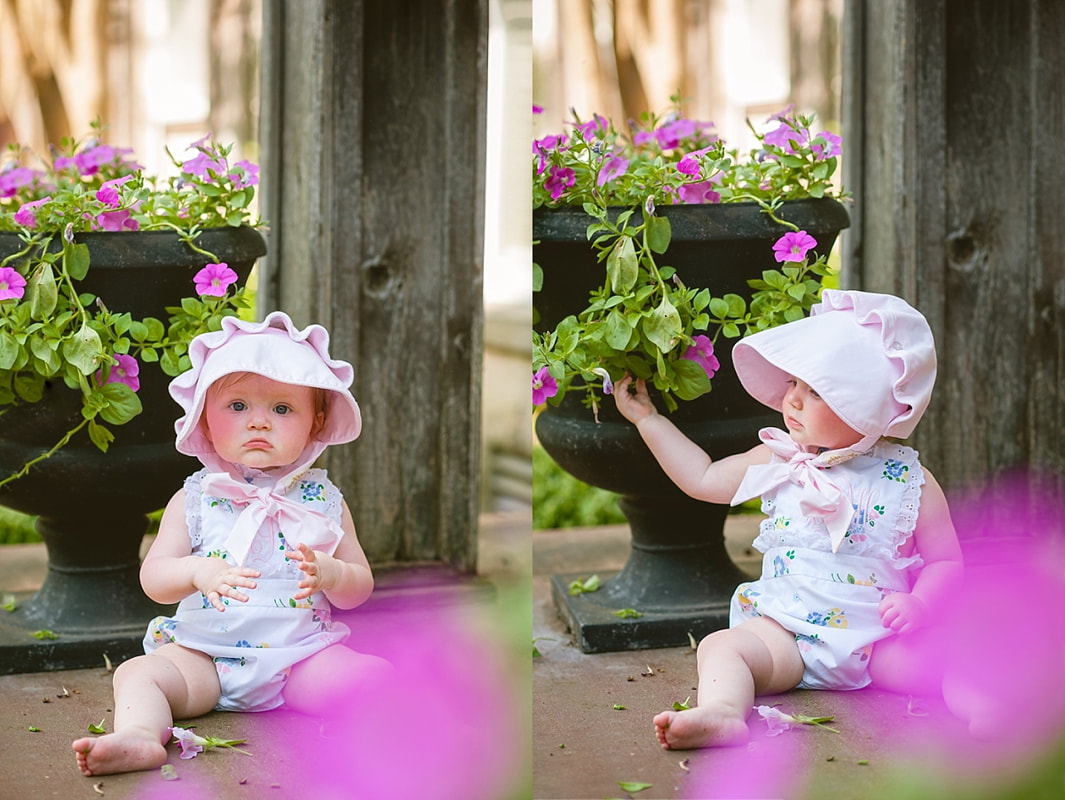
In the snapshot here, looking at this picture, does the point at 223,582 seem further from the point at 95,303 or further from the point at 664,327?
the point at 664,327

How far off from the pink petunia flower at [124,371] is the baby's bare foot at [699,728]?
3.80ft

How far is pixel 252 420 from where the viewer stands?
6.80 feet

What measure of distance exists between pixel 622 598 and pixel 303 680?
2.44ft

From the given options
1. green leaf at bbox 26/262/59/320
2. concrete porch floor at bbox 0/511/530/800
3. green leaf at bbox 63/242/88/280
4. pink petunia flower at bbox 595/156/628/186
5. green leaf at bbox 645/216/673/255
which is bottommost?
concrete porch floor at bbox 0/511/530/800

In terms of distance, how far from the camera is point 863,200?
2.94m

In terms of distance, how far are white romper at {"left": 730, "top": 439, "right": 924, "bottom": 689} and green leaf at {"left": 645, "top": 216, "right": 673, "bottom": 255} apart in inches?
19.5

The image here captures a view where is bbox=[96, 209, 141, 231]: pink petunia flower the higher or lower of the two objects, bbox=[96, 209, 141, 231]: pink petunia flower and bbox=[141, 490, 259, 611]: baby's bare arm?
the higher

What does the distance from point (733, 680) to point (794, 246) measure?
2.72 feet

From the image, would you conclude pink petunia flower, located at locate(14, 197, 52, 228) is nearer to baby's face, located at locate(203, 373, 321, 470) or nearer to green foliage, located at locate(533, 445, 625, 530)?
baby's face, located at locate(203, 373, 321, 470)

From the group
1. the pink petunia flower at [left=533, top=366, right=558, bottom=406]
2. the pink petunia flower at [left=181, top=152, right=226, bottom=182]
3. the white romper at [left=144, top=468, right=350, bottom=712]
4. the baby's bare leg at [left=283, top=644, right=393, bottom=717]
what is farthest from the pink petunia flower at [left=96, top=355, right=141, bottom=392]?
the pink petunia flower at [left=533, top=366, right=558, bottom=406]

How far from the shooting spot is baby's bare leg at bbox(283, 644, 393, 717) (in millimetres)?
1998

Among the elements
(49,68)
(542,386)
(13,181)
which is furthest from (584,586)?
(49,68)

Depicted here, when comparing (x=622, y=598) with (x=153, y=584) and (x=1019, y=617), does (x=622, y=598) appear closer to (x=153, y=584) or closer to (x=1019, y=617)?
(x=1019, y=617)

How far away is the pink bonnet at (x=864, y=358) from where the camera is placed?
202 cm
